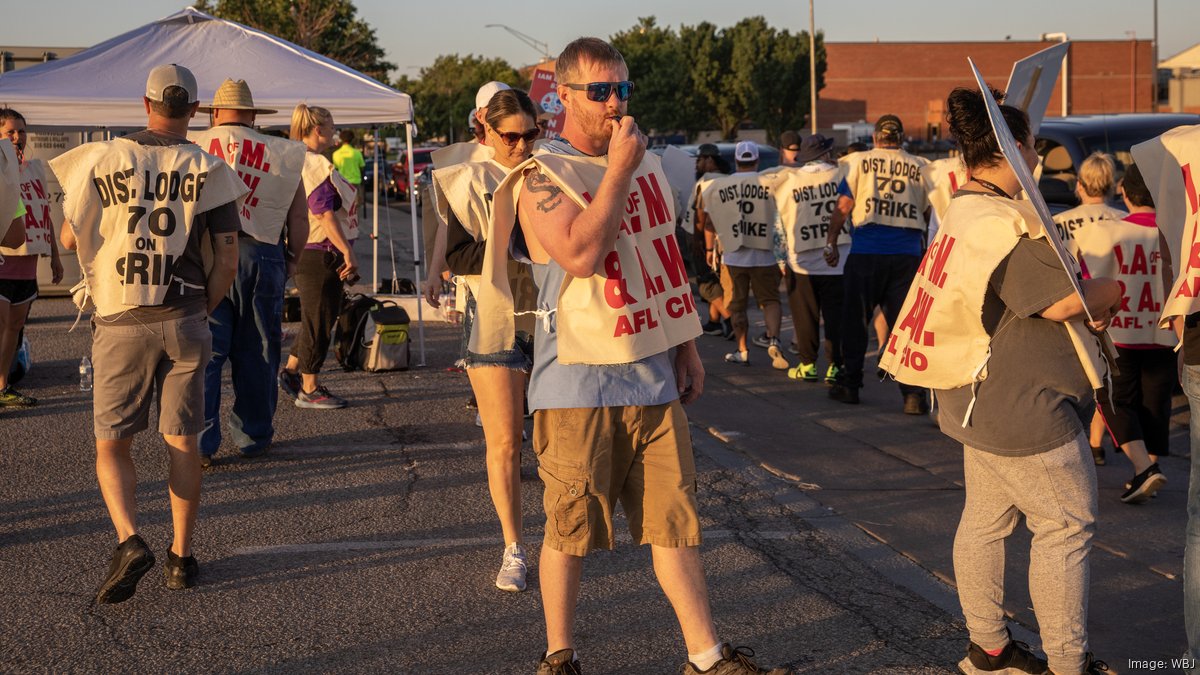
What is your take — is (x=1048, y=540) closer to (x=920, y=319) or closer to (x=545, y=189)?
(x=920, y=319)

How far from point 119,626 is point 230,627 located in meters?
0.41

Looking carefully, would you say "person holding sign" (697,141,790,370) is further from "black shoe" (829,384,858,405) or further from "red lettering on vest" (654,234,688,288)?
"red lettering on vest" (654,234,688,288)

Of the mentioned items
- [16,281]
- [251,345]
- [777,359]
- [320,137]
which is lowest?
[777,359]

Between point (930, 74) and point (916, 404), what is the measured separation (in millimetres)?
75493

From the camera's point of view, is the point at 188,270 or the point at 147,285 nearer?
the point at 147,285

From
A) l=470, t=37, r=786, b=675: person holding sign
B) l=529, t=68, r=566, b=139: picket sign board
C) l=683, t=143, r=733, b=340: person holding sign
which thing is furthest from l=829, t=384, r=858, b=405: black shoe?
l=470, t=37, r=786, b=675: person holding sign

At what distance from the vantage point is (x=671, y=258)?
379 cm

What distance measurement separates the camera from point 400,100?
1039 centimetres

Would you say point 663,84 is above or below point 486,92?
above

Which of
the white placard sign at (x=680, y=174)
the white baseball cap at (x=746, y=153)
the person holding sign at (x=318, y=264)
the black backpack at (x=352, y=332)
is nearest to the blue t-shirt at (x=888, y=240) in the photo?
the white baseball cap at (x=746, y=153)

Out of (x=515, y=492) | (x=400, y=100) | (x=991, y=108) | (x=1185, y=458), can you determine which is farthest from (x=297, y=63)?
(x=991, y=108)

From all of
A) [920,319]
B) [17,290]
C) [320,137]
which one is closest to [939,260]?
[920,319]

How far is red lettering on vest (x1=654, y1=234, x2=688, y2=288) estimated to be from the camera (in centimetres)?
376

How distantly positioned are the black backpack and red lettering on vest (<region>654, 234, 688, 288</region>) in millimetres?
6789
